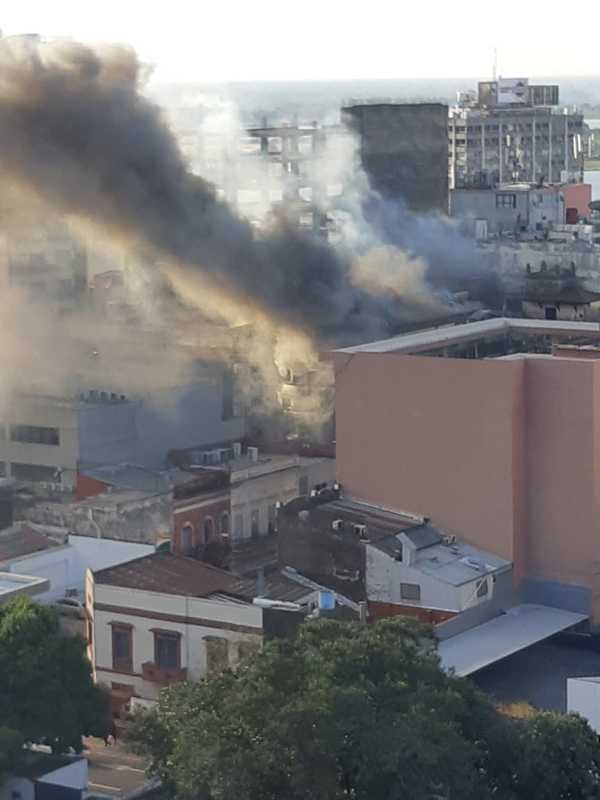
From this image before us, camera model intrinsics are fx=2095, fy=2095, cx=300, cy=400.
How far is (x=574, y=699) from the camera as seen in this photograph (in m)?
14.4

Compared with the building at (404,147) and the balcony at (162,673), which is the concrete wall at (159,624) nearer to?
the balcony at (162,673)

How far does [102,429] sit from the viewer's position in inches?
928

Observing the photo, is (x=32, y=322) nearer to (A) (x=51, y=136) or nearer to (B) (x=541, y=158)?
(A) (x=51, y=136)

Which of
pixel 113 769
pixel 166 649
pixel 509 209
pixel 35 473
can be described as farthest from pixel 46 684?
pixel 509 209

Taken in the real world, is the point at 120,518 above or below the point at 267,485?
below

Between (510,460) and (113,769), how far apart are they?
5.40 meters

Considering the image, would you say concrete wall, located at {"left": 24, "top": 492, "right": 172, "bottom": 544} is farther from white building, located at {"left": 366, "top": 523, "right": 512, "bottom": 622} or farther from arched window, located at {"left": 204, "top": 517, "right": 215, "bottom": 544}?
white building, located at {"left": 366, "top": 523, "right": 512, "bottom": 622}

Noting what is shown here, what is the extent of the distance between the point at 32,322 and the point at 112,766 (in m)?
14.8

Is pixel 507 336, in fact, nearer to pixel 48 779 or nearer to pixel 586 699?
pixel 586 699

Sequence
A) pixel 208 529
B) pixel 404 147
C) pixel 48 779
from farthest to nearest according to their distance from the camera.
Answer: pixel 404 147
pixel 208 529
pixel 48 779

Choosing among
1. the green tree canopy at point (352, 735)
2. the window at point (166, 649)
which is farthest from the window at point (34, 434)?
the green tree canopy at point (352, 735)

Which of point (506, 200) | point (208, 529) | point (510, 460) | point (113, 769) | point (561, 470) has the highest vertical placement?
point (506, 200)

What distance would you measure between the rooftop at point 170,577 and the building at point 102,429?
5.74m

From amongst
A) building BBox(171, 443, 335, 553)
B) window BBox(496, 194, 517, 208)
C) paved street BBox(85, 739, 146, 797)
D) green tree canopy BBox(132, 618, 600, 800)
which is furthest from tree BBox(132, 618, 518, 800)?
window BBox(496, 194, 517, 208)
